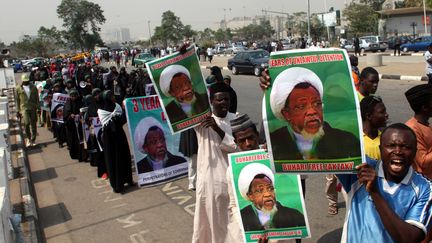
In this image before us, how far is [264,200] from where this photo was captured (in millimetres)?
3205

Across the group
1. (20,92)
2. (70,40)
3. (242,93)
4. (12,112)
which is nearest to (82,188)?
(20,92)

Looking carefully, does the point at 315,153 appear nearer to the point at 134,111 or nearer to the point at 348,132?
the point at 348,132

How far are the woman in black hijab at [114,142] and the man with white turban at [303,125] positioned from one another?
493 cm

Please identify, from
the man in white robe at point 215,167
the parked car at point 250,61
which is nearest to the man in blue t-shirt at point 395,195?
the man in white robe at point 215,167

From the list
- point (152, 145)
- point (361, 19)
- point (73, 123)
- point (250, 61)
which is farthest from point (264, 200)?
point (361, 19)

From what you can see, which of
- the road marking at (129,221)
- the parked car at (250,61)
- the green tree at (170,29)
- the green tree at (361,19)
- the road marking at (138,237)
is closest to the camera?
the road marking at (138,237)

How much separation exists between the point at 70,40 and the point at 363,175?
233 feet

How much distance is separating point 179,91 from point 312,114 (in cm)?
152

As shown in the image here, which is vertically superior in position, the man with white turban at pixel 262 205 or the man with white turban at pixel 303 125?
the man with white turban at pixel 303 125

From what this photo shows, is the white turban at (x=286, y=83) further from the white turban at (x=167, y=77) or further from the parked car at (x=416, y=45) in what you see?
the parked car at (x=416, y=45)

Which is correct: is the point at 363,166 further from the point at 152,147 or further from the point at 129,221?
the point at 152,147

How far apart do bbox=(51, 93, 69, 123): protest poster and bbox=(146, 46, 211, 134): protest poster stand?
738 cm

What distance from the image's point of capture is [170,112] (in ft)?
11.6

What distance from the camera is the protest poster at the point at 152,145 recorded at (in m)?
6.09
